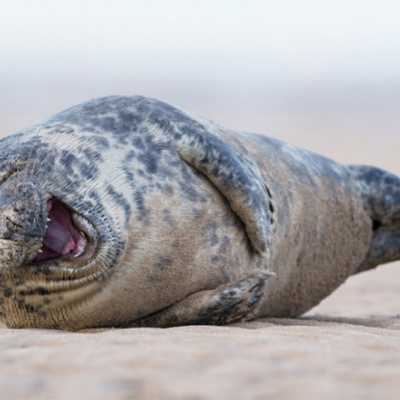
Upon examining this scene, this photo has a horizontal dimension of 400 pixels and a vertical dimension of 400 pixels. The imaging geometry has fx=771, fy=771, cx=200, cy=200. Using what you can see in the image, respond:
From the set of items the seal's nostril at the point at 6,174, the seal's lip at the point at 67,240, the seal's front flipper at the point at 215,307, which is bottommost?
the seal's front flipper at the point at 215,307

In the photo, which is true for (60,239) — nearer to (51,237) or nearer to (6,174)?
(51,237)

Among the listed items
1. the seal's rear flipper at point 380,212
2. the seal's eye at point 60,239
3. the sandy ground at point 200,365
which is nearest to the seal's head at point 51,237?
the seal's eye at point 60,239

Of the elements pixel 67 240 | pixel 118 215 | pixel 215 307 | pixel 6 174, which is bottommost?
pixel 215 307

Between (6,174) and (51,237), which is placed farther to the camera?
(6,174)

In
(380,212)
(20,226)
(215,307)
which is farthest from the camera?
(380,212)

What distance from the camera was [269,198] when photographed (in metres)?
3.99

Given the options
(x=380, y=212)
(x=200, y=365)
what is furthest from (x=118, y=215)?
(x=380, y=212)

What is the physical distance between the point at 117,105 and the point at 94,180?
66cm

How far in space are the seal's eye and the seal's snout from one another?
4.1 inches

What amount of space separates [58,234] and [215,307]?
2.57ft

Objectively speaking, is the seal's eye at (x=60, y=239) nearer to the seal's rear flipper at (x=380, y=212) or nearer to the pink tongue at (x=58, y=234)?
the pink tongue at (x=58, y=234)

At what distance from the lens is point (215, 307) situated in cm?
346

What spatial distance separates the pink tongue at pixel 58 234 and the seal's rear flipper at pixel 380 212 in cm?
273

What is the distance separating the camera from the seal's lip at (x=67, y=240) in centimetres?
320
